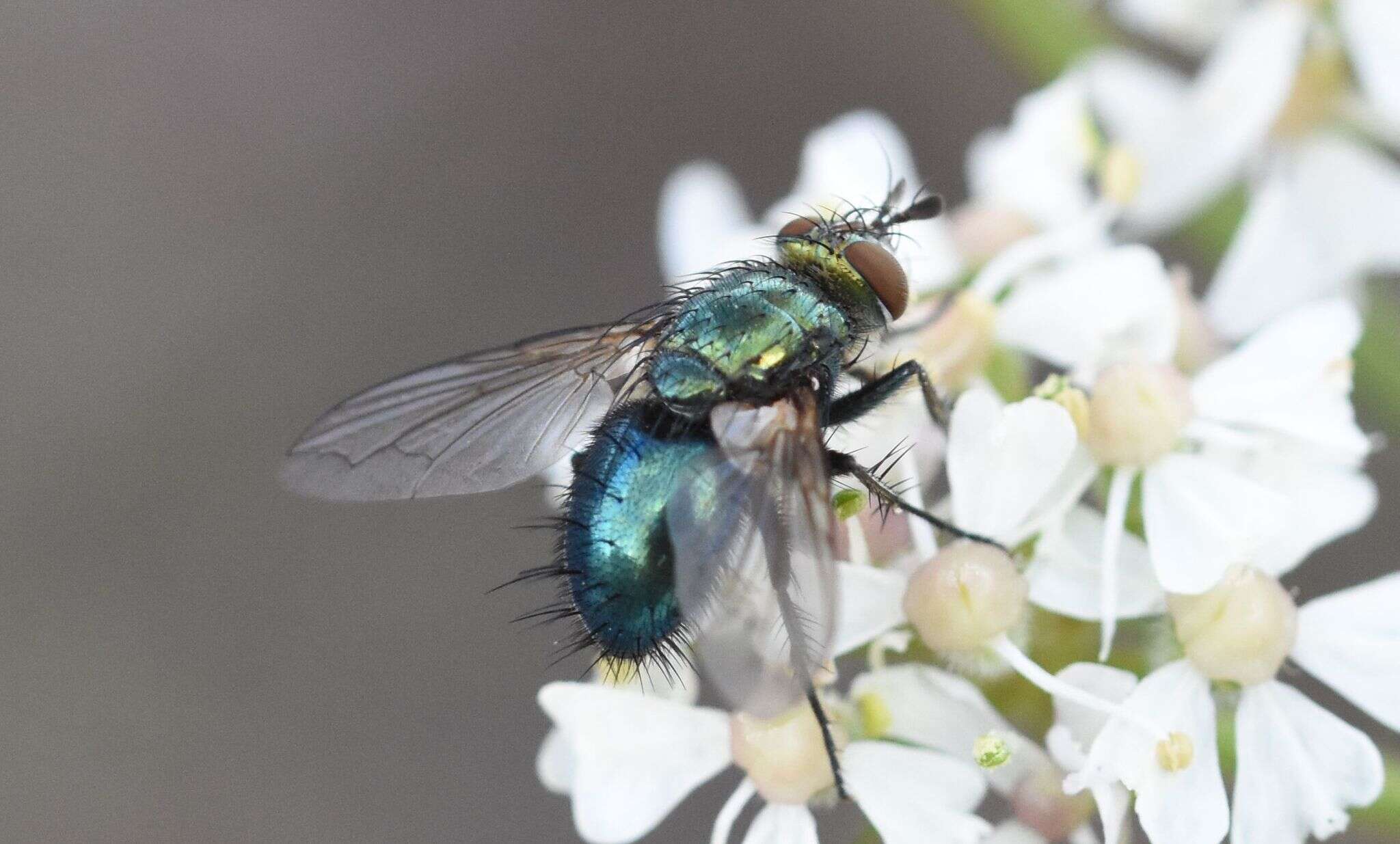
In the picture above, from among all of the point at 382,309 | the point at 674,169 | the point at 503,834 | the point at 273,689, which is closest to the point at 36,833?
the point at 273,689

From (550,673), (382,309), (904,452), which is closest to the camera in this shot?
(904,452)

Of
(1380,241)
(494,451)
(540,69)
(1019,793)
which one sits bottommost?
(1019,793)

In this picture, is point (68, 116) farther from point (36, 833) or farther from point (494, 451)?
point (494, 451)

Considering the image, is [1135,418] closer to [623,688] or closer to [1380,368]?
[623,688]

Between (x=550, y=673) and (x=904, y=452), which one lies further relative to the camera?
(x=550, y=673)

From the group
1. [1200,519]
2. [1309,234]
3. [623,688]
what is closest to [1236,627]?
[1200,519]

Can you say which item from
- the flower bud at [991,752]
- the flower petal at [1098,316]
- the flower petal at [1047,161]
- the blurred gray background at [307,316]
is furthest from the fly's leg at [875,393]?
the blurred gray background at [307,316]
